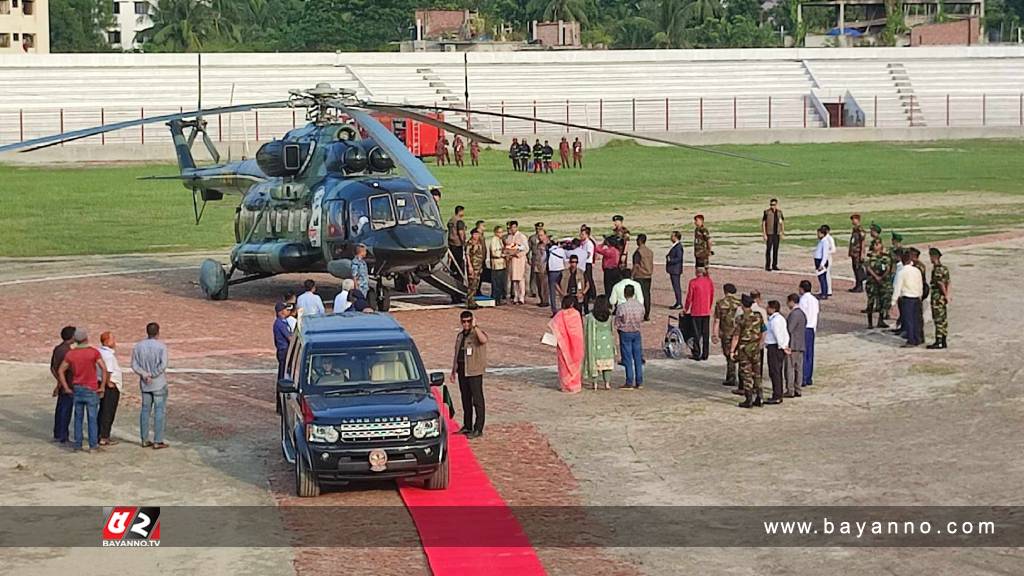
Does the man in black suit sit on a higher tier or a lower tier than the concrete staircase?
lower

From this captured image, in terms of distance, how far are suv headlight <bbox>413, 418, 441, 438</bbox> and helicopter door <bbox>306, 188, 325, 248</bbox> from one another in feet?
43.6

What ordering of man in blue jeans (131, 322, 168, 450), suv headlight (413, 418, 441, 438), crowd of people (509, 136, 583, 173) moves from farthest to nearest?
1. crowd of people (509, 136, 583, 173)
2. man in blue jeans (131, 322, 168, 450)
3. suv headlight (413, 418, 441, 438)

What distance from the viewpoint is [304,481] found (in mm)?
15469

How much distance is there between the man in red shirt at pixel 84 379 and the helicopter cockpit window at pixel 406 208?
9880 millimetres

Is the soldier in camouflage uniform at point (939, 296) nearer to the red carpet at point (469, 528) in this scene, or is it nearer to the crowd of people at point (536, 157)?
the red carpet at point (469, 528)

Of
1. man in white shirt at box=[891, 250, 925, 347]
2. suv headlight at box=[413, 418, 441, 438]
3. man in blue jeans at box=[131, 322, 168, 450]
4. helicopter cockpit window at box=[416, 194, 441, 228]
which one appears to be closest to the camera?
suv headlight at box=[413, 418, 441, 438]

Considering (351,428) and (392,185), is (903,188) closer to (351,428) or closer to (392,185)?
(392,185)

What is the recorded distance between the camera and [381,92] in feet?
278

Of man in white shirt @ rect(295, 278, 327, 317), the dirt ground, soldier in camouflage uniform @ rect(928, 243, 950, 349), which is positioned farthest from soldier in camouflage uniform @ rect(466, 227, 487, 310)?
soldier in camouflage uniform @ rect(928, 243, 950, 349)

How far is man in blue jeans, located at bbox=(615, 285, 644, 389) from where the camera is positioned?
2098 cm

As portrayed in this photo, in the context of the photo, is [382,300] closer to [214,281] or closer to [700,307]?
[214,281]

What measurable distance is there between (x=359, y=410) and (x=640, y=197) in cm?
3658

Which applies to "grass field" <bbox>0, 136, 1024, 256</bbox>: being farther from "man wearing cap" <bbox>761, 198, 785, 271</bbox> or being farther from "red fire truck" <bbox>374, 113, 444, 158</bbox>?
"man wearing cap" <bbox>761, 198, 785, 271</bbox>

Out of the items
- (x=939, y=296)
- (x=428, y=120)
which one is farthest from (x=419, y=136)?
(x=939, y=296)
